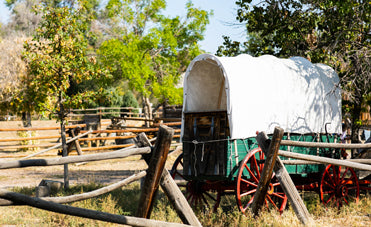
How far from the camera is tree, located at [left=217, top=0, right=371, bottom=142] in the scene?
35.9 feet

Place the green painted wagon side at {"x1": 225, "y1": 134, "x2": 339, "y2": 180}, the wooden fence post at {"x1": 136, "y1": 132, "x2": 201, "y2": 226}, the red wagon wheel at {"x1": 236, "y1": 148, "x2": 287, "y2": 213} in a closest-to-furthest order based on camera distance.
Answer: the wooden fence post at {"x1": 136, "y1": 132, "x2": 201, "y2": 226}, the red wagon wheel at {"x1": 236, "y1": 148, "x2": 287, "y2": 213}, the green painted wagon side at {"x1": 225, "y1": 134, "x2": 339, "y2": 180}

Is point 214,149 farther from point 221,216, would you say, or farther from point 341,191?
point 341,191

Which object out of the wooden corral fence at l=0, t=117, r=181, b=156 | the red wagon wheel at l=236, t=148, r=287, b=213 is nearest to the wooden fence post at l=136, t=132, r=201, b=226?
the red wagon wheel at l=236, t=148, r=287, b=213

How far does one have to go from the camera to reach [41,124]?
36906mm

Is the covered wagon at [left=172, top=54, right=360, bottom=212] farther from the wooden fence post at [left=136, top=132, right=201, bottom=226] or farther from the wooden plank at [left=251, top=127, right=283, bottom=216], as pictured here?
the wooden fence post at [left=136, top=132, right=201, bottom=226]

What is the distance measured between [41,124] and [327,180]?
32.1 meters

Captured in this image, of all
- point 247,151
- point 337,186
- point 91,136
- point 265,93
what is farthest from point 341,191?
point 91,136

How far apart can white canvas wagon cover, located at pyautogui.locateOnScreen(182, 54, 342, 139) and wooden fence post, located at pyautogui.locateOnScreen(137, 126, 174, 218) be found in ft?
10.7

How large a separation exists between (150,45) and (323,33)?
1478 cm

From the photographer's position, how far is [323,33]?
476 inches

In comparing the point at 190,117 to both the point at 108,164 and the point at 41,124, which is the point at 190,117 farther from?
the point at 41,124

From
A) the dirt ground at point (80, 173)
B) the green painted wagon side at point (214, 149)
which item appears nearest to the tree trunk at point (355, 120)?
the green painted wagon side at point (214, 149)

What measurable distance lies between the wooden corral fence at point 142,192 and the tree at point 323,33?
7.21 m

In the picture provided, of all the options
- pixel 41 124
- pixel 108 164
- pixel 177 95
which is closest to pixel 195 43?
pixel 177 95
